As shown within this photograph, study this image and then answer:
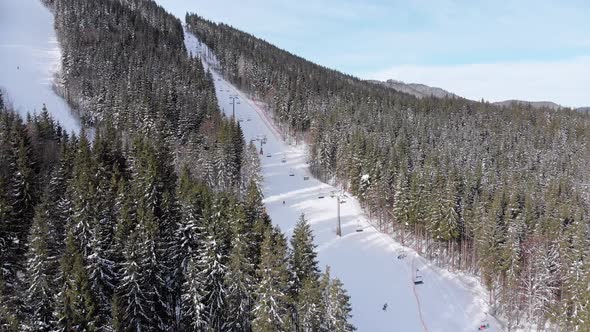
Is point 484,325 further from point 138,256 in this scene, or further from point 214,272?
point 138,256

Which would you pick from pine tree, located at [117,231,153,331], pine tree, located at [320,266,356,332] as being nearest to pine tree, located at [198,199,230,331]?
pine tree, located at [117,231,153,331]

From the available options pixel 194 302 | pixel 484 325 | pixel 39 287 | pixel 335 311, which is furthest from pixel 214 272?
pixel 484 325

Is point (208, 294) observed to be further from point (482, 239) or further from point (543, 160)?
point (543, 160)

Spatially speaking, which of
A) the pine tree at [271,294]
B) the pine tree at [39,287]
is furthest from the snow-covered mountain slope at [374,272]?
the pine tree at [39,287]

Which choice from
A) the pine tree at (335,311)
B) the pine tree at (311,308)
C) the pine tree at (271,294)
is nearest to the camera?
the pine tree at (335,311)

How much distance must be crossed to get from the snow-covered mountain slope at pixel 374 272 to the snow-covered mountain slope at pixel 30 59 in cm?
5241

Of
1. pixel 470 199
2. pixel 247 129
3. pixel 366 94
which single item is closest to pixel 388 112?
pixel 366 94

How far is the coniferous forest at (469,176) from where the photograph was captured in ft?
174

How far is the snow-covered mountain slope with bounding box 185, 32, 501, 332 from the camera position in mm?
51125

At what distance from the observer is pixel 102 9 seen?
525 feet

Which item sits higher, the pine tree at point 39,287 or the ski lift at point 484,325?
the pine tree at point 39,287

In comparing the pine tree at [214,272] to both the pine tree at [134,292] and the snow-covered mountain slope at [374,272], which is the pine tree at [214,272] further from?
the snow-covered mountain slope at [374,272]

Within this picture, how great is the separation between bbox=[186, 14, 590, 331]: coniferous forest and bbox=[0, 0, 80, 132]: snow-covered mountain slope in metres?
64.3

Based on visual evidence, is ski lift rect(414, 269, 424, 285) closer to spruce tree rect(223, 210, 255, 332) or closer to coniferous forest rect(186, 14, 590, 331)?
coniferous forest rect(186, 14, 590, 331)
